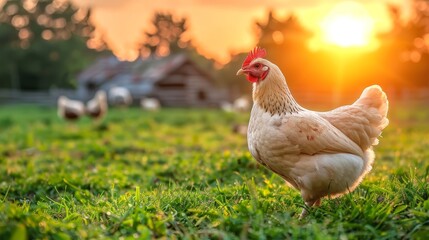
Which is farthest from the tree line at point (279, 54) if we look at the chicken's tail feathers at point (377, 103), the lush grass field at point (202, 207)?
the chicken's tail feathers at point (377, 103)

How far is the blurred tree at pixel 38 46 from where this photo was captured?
43.1 m

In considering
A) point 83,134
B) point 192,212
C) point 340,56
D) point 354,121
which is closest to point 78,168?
point 192,212

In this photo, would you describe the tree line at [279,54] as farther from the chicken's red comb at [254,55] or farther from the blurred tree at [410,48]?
the chicken's red comb at [254,55]

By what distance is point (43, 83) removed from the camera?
45.8 metres

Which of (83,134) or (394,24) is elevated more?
(394,24)

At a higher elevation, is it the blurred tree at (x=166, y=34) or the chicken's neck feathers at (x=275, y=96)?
the blurred tree at (x=166, y=34)

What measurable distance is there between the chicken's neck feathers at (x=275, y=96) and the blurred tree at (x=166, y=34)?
184 ft

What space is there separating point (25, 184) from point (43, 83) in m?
42.7

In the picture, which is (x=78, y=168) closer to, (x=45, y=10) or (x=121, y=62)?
(x=121, y=62)

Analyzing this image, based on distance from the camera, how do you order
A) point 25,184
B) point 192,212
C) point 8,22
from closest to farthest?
point 192,212, point 25,184, point 8,22

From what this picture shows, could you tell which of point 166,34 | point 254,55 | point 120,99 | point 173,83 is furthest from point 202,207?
point 166,34

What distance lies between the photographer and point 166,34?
2398 inches

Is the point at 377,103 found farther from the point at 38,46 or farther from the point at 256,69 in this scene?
the point at 38,46

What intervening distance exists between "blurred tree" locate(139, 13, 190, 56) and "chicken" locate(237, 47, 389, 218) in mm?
56209
